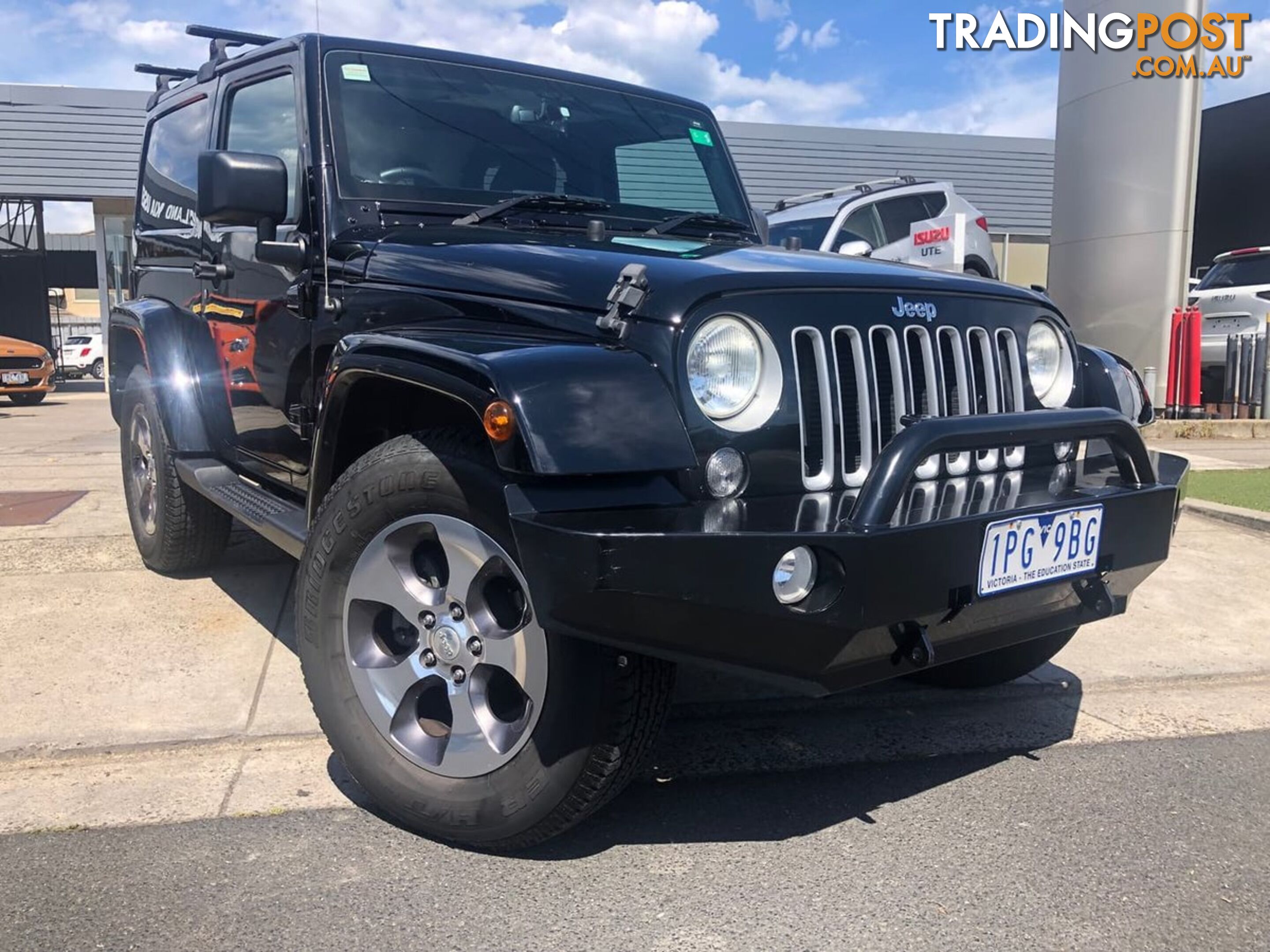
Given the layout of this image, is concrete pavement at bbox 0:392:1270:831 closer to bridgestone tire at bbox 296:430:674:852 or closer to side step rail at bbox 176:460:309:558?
bridgestone tire at bbox 296:430:674:852

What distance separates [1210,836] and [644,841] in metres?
1.39

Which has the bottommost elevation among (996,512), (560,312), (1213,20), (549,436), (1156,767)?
(1156,767)

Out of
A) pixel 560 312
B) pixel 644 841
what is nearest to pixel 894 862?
pixel 644 841

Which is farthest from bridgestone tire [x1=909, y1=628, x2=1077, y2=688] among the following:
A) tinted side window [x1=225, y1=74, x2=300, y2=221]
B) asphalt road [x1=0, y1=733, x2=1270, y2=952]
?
tinted side window [x1=225, y1=74, x2=300, y2=221]

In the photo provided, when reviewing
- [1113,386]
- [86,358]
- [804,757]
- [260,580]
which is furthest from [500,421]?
[86,358]

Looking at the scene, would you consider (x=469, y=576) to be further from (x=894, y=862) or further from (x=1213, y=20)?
(x=1213, y=20)

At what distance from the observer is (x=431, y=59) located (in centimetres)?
361

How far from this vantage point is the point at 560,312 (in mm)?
2494

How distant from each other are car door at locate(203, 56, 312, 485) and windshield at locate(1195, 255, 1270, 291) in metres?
11.4

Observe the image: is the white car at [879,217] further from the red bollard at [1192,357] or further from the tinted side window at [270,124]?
the tinted side window at [270,124]

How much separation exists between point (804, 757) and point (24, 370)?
16093mm

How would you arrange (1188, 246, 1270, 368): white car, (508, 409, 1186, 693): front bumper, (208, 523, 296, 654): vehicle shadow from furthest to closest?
1. (1188, 246, 1270, 368): white car
2. (208, 523, 296, 654): vehicle shadow
3. (508, 409, 1186, 693): front bumper

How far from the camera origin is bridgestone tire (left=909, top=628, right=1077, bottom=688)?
3547mm
